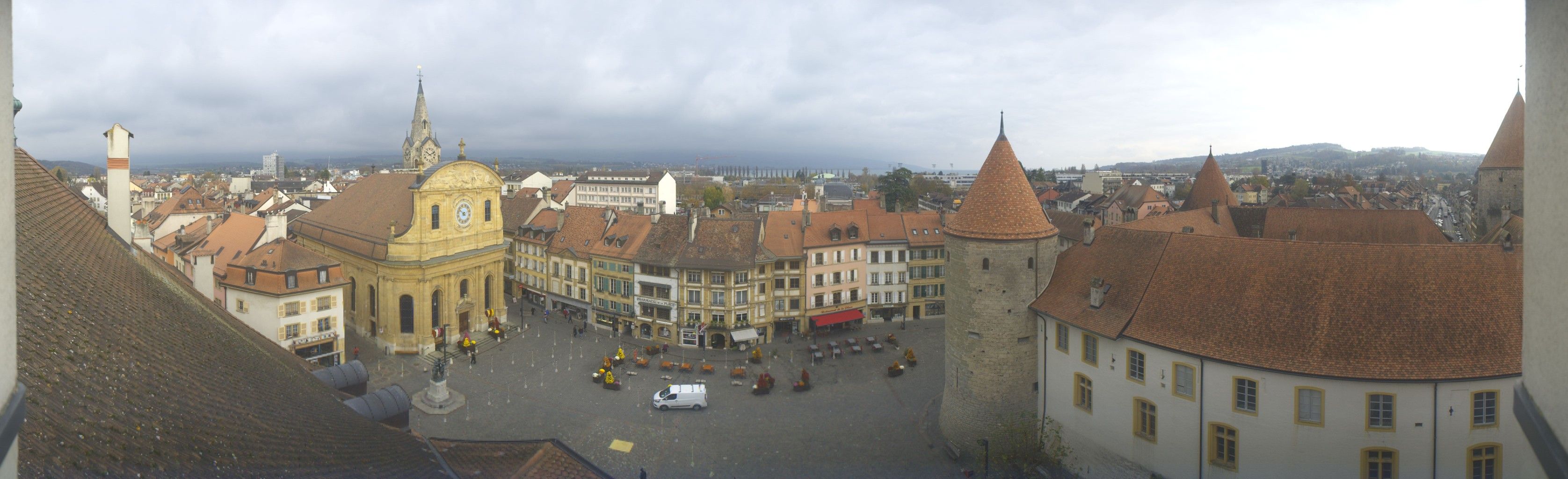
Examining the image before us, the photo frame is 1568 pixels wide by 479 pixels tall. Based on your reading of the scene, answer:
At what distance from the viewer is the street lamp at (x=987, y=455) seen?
77.6ft

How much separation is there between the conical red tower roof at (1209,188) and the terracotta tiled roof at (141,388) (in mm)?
51631

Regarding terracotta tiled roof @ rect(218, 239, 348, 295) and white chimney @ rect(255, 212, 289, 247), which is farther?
white chimney @ rect(255, 212, 289, 247)

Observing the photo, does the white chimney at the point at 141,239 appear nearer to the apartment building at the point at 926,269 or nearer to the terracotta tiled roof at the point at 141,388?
the terracotta tiled roof at the point at 141,388

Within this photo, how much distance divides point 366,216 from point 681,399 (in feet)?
85.3

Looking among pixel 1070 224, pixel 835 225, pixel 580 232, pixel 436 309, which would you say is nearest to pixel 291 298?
pixel 436 309

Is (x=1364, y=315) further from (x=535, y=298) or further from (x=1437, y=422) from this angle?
(x=535, y=298)

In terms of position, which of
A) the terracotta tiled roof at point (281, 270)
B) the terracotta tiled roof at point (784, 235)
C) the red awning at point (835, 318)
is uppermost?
the terracotta tiled roof at point (784, 235)

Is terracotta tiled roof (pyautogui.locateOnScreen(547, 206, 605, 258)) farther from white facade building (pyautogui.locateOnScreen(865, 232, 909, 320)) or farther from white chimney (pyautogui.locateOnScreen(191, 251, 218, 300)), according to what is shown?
white chimney (pyautogui.locateOnScreen(191, 251, 218, 300))

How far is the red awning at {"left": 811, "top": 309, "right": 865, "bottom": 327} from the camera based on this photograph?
141 feet

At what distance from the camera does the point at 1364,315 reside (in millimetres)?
18641

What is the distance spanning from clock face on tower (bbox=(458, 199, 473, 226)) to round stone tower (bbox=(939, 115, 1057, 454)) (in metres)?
28.9

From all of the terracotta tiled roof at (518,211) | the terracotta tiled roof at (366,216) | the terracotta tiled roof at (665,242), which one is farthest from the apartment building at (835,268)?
the terracotta tiled roof at (366,216)

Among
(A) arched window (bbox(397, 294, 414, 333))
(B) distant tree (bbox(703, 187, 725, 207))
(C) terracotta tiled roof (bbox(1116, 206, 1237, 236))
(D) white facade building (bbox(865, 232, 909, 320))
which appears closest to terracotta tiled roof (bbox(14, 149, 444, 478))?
(C) terracotta tiled roof (bbox(1116, 206, 1237, 236))

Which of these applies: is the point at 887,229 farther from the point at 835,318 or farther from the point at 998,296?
the point at 998,296
